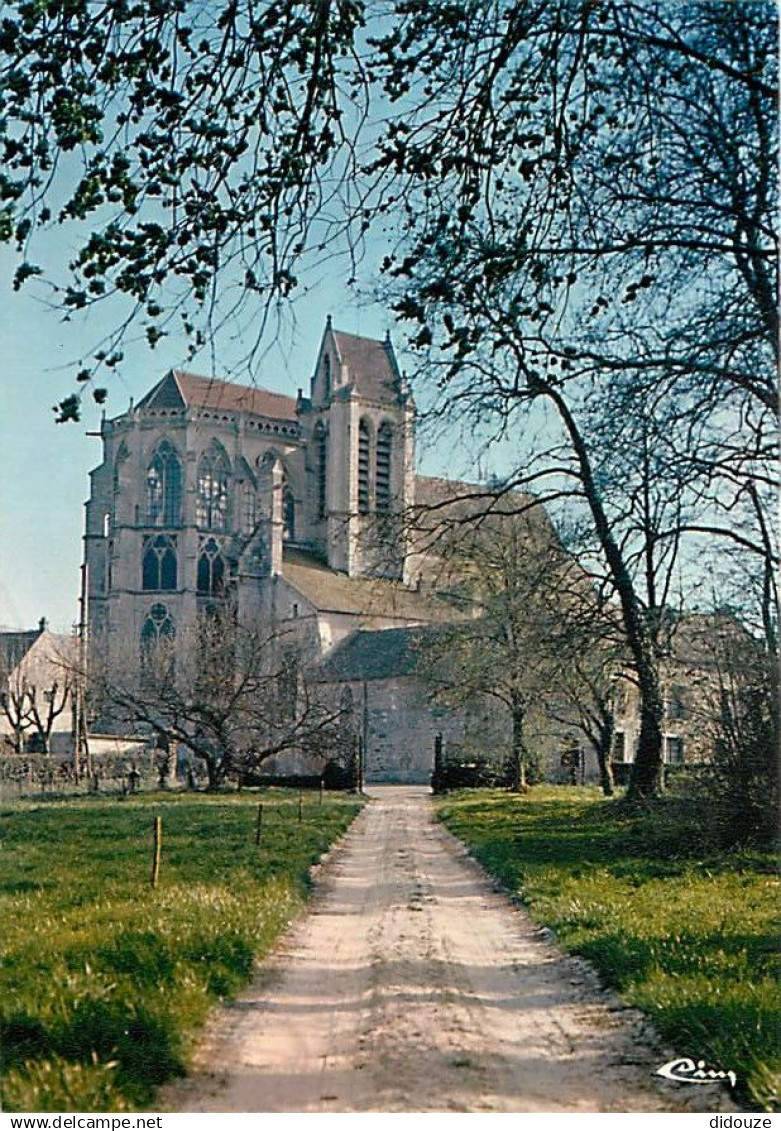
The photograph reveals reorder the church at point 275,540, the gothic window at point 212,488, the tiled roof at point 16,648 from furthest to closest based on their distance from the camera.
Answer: the gothic window at point 212,488, the church at point 275,540, the tiled roof at point 16,648

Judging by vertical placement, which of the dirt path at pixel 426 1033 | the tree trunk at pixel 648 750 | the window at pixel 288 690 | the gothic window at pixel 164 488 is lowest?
the dirt path at pixel 426 1033

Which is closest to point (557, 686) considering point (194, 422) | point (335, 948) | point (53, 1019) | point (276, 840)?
point (276, 840)

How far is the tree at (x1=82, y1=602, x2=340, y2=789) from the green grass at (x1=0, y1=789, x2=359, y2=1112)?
48.5 feet

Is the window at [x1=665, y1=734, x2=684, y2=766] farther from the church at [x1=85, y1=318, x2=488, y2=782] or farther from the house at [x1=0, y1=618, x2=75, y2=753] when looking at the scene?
the church at [x1=85, y1=318, x2=488, y2=782]

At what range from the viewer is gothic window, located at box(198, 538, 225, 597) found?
55.1m

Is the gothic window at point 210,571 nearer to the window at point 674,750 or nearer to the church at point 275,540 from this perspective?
the church at point 275,540

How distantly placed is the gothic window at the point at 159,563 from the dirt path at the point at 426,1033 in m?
44.3

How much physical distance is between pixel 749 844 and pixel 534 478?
22.3 ft

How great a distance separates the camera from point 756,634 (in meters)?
14.1

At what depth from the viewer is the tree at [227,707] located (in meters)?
31.6

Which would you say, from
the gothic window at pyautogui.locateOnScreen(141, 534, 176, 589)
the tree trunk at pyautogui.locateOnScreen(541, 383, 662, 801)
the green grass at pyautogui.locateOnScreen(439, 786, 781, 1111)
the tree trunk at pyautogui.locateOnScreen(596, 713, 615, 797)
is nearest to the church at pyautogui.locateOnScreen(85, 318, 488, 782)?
the gothic window at pyautogui.locateOnScreen(141, 534, 176, 589)

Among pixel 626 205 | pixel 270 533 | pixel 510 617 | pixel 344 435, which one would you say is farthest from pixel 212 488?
pixel 626 205

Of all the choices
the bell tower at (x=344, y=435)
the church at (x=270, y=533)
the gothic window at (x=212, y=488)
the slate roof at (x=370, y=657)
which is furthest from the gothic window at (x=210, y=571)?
the slate roof at (x=370, y=657)

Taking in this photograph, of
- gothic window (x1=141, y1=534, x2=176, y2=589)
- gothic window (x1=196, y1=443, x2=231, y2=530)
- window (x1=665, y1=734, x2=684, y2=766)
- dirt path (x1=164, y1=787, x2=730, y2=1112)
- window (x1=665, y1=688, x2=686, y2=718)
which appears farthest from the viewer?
gothic window (x1=141, y1=534, x2=176, y2=589)
